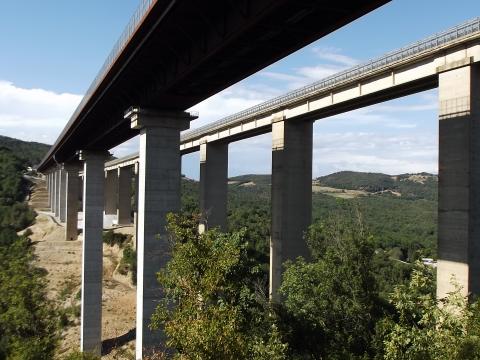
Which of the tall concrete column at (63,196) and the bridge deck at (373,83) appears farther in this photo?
the tall concrete column at (63,196)

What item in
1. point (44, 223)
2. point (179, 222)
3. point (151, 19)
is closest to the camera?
point (179, 222)

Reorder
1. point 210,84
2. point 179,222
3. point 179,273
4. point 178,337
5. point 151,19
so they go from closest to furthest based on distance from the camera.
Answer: point 178,337 < point 179,273 < point 179,222 < point 151,19 < point 210,84

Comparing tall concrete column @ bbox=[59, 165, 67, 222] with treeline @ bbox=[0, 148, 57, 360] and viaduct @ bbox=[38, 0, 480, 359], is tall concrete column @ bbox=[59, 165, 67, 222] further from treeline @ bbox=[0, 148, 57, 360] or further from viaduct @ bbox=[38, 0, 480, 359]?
treeline @ bbox=[0, 148, 57, 360]

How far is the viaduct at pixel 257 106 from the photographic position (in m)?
14.3

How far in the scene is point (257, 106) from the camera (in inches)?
1430

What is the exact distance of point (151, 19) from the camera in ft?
50.0

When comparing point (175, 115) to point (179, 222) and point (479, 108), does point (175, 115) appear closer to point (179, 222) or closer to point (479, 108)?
point (179, 222)

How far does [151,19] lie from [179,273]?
891cm

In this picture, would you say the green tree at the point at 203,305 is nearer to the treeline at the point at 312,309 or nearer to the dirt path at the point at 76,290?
the treeline at the point at 312,309

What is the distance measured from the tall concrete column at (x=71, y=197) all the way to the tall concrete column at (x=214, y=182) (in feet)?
81.1

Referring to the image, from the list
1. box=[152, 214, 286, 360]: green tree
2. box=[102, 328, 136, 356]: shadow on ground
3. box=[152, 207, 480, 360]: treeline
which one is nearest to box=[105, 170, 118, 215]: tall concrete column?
box=[102, 328, 136, 356]: shadow on ground

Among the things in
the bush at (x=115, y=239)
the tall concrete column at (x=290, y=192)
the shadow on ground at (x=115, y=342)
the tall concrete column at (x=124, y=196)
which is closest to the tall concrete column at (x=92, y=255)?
the shadow on ground at (x=115, y=342)

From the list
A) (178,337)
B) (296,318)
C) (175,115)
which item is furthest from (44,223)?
(178,337)

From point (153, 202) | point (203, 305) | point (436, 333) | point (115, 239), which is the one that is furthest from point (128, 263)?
point (436, 333)
